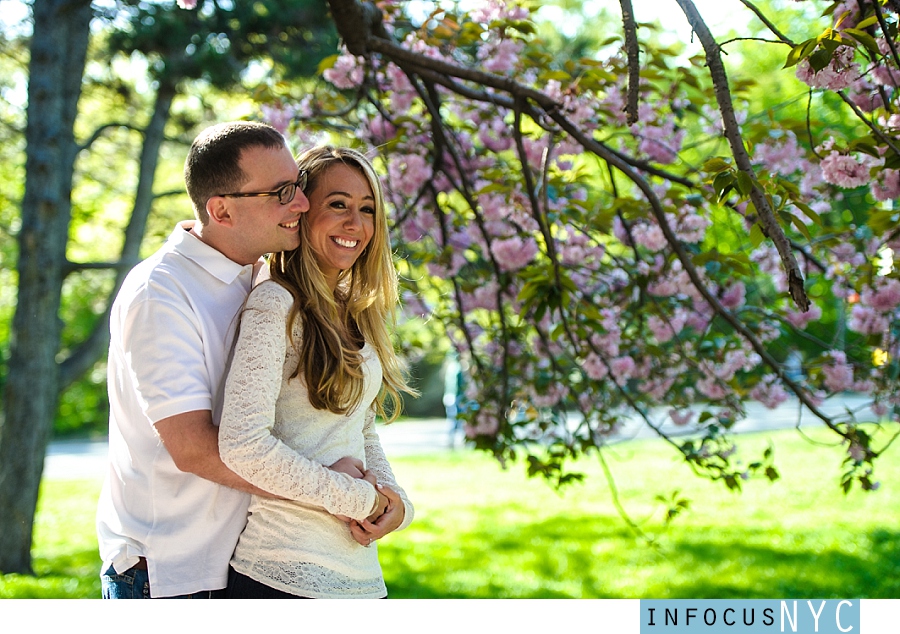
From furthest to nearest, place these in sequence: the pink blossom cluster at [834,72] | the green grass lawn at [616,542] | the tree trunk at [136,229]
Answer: the tree trunk at [136,229]
the green grass lawn at [616,542]
the pink blossom cluster at [834,72]

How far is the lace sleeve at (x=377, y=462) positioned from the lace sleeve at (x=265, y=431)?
0.18 metres

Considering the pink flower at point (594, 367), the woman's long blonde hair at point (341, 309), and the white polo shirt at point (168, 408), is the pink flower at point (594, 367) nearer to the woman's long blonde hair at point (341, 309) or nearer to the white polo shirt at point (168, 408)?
the woman's long blonde hair at point (341, 309)

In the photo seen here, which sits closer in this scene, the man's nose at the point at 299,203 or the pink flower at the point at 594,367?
the man's nose at the point at 299,203

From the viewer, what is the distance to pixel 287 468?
4.70 feet

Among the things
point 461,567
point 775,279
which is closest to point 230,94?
point 461,567

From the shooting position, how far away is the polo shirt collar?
157 cm

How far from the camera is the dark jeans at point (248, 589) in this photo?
1503 millimetres

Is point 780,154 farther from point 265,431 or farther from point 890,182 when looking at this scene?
point 265,431

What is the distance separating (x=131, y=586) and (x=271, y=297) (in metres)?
0.55

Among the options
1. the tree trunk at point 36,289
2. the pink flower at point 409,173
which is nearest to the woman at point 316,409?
the pink flower at point 409,173

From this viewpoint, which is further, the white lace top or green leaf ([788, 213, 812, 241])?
green leaf ([788, 213, 812, 241])

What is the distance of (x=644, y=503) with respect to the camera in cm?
684

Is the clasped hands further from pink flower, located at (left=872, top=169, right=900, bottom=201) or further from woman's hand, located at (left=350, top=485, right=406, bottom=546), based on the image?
pink flower, located at (left=872, top=169, right=900, bottom=201)

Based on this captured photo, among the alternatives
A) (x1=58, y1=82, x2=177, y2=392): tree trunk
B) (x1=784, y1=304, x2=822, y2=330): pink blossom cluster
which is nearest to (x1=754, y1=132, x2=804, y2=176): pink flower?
(x1=784, y1=304, x2=822, y2=330): pink blossom cluster
